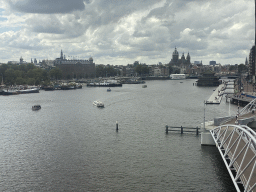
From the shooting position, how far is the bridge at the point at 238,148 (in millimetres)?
22984

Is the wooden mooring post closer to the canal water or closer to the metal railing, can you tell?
the canal water

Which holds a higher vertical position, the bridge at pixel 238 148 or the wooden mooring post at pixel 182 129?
the bridge at pixel 238 148

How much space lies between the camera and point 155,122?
66.9m

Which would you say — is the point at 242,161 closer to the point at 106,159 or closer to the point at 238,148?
the point at 238,148

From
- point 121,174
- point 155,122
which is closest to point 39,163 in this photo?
point 121,174

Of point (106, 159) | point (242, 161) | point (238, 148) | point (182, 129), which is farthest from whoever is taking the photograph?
point (182, 129)

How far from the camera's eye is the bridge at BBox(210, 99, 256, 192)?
23.0 m

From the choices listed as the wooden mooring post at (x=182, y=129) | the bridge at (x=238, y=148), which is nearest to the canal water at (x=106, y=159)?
the wooden mooring post at (x=182, y=129)

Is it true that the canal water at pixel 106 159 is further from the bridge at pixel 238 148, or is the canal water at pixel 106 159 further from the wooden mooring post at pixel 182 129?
the bridge at pixel 238 148

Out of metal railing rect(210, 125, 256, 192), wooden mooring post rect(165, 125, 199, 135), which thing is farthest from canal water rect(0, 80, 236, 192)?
metal railing rect(210, 125, 256, 192)

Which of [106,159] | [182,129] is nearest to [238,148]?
Answer: [106,159]

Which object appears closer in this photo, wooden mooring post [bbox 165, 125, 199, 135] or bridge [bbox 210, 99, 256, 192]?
bridge [bbox 210, 99, 256, 192]

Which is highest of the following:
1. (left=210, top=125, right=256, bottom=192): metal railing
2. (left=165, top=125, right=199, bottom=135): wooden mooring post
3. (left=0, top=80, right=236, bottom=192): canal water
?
(left=210, top=125, right=256, bottom=192): metal railing

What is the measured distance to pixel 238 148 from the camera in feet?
103
